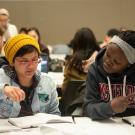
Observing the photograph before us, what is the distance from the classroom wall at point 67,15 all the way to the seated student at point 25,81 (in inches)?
252

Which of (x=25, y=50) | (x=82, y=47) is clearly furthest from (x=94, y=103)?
(x=82, y=47)

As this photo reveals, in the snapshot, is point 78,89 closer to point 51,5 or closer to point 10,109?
point 10,109

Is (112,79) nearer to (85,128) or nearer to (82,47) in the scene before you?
(85,128)

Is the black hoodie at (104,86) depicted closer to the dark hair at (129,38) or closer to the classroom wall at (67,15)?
the dark hair at (129,38)

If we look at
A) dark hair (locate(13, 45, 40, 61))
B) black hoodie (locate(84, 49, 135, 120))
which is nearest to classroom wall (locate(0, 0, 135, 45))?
black hoodie (locate(84, 49, 135, 120))

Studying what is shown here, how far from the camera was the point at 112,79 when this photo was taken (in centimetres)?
210

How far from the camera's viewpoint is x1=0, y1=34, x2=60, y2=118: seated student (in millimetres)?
2012

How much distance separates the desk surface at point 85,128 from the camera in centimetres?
169

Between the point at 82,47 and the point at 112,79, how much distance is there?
1.80 metres

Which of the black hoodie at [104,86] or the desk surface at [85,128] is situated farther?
the black hoodie at [104,86]

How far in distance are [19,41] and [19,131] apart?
598 millimetres

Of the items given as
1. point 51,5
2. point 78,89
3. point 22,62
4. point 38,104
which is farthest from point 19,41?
point 51,5

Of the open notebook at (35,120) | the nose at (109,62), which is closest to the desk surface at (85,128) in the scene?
the open notebook at (35,120)

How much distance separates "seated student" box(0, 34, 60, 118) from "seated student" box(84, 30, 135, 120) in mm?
265
